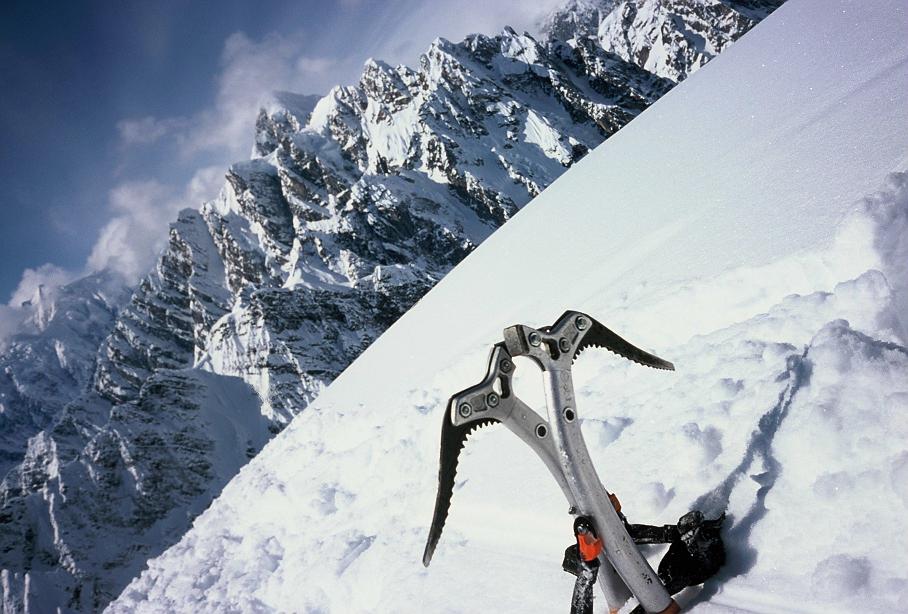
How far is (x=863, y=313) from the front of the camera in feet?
8.28

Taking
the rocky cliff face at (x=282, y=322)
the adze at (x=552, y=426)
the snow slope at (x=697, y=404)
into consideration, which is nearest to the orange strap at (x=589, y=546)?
the adze at (x=552, y=426)

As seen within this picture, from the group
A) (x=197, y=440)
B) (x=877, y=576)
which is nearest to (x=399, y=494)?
(x=877, y=576)

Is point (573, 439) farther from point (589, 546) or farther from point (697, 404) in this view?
point (697, 404)

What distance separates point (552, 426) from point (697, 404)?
1.55 m

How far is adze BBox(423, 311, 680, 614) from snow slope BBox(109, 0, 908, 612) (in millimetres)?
552

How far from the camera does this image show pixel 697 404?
2.88 metres

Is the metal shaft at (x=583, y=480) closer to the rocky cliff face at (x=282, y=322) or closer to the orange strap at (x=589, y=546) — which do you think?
the orange strap at (x=589, y=546)

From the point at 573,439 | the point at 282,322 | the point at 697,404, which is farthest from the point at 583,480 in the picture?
the point at 282,322

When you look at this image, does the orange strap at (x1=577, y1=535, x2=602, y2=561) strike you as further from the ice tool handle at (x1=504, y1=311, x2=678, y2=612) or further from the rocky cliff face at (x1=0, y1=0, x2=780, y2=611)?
the rocky cliff face at (x1=0, y1=0, x2=780, y2=611)

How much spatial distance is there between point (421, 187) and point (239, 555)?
182982 millimetres

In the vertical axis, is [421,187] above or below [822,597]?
above

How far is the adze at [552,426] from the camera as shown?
163 cm

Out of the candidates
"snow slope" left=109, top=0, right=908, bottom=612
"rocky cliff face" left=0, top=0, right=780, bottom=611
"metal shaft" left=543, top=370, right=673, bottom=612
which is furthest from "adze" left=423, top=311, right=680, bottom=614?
"rocky cliff face" left=0, top=0, right=780, bottom=611

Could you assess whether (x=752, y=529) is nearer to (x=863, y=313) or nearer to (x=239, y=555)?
(x=863, y=313)
